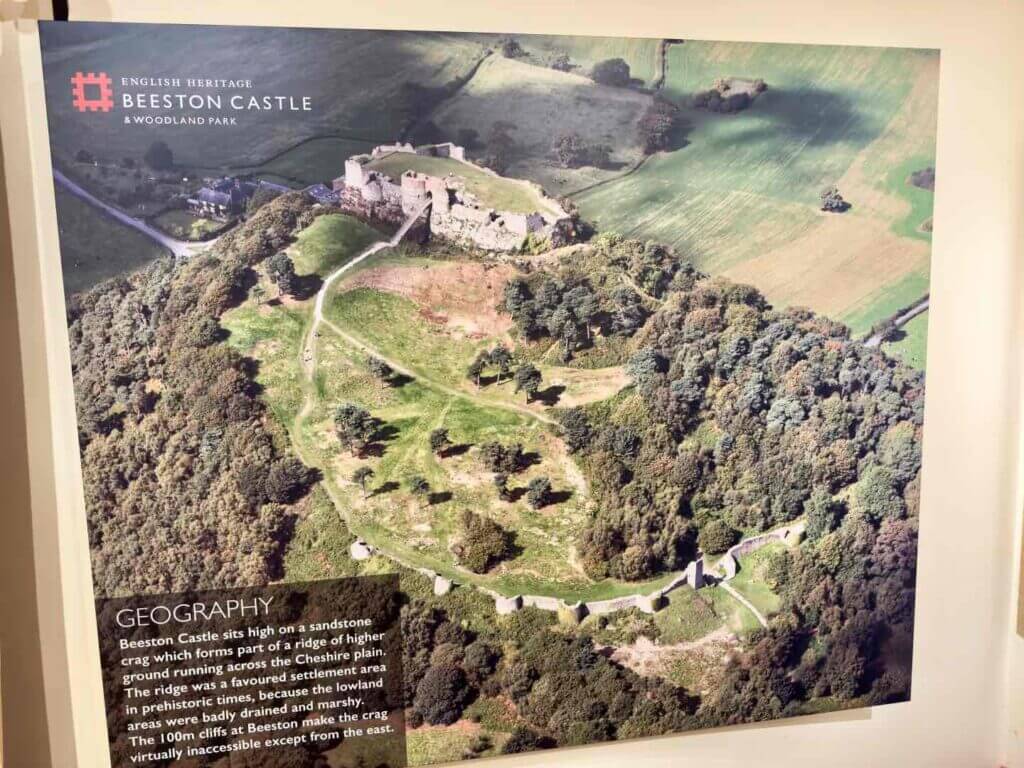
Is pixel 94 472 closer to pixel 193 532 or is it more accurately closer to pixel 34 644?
pixel 193 532

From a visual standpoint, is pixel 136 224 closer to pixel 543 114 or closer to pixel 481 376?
pixel 481 376

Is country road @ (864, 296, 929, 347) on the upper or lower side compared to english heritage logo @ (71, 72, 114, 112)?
lower

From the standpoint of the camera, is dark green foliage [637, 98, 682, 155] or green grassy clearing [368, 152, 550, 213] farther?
dark green foliage [637, 98, 682, 155]

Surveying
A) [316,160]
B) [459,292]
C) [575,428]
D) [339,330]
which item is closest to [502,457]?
[575,428]

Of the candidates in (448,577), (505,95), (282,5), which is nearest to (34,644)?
(448,577)

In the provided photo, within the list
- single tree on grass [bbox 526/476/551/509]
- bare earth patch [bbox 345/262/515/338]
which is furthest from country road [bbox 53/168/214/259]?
single tree on grass [bbox 526/476/551/509]

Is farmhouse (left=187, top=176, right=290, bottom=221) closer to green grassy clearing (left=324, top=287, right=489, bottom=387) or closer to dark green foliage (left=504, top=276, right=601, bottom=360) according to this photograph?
green grassy clearing (left=324, top=287, right=489, bottom=387)
